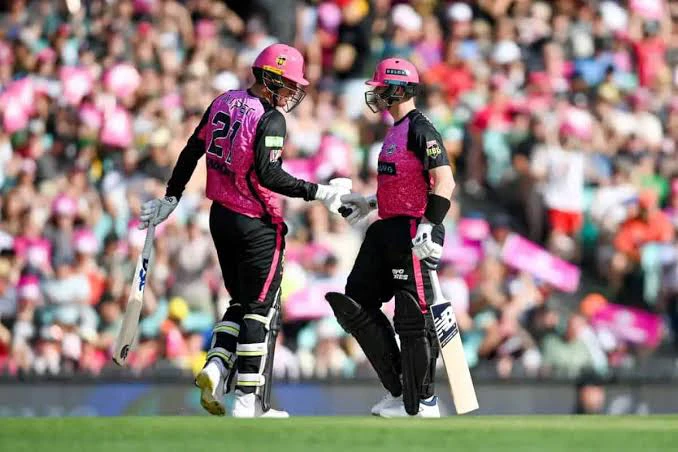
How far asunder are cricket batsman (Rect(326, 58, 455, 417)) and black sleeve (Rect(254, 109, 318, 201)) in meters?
0.41

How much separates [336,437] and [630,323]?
21.8 feet

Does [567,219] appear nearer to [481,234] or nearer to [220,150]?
[481,234]

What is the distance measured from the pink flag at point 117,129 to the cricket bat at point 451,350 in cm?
685

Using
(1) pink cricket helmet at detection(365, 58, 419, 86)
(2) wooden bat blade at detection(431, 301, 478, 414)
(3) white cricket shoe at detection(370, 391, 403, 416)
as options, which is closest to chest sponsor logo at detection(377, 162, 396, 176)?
(1) pink cricket helmet at detection(365, 58, 419, 86)

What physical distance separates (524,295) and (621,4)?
4.63 m

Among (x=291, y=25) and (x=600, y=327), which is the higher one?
(x=291, y=25)

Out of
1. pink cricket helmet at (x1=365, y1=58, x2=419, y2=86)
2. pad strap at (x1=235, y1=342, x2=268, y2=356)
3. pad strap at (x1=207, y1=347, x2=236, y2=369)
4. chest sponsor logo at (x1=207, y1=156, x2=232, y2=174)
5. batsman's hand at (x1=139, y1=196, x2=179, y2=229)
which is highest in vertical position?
pink cricket helmet at (x1=365, y1=58, x2=419, y2=86)

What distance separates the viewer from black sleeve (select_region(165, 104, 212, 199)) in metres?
9.99

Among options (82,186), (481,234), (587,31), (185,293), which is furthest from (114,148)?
(587,31)

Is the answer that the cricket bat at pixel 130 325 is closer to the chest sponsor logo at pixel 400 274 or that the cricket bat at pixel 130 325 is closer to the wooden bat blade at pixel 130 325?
the wooden bat blade at pixel 130 325

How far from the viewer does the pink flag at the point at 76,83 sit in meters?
16.7

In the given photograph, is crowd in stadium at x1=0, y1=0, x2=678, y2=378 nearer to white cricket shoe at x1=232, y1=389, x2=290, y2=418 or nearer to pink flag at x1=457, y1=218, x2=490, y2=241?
pink flag at x1=457, y1=218, x2=490, y2=241

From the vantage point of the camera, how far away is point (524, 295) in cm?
1408

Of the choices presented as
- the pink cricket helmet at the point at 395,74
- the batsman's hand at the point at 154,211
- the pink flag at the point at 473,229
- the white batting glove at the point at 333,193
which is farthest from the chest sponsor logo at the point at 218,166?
the pink flag at the point at 473,229
